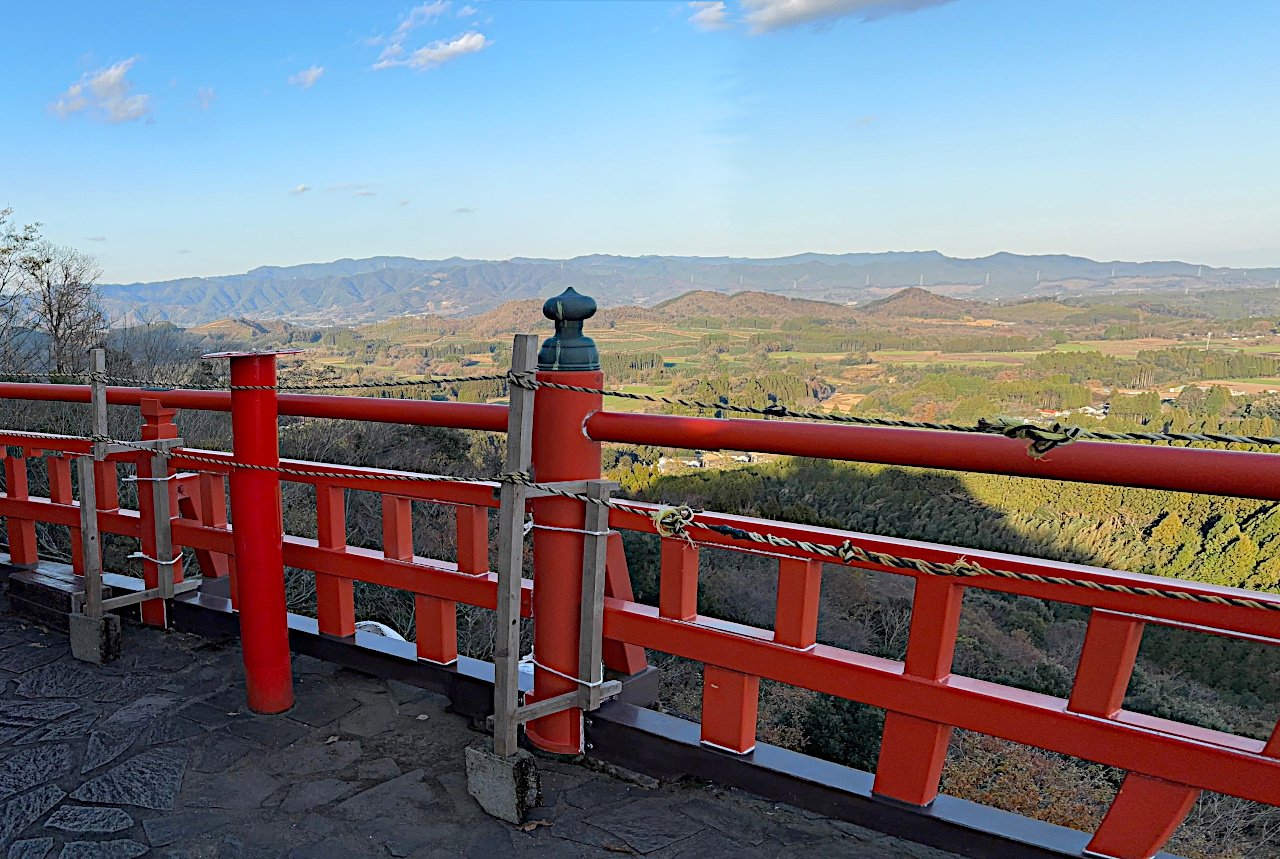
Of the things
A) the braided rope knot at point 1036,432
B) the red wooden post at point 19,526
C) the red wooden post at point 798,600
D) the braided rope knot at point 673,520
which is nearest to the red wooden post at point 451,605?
the braided rope knot at point 673,520

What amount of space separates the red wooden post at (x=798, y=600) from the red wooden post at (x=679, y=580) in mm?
250

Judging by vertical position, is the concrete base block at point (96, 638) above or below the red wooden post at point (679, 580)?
below

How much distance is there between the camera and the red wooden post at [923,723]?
1823 mm

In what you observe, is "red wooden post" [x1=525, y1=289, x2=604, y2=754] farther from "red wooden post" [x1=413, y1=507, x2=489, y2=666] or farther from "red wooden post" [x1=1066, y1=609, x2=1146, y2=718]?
"red wooden post" [x1=1066, y1=609, x2=1146, y2=718]

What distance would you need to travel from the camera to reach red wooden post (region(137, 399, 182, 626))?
11.0 ft

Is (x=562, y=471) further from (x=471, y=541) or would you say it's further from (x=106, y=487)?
(x=106, y=487)

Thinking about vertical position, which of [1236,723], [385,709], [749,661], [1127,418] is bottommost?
[1236,723]

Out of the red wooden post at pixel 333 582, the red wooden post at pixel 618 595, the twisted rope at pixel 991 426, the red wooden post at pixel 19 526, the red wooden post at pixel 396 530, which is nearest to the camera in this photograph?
the twisted rope at pixel 991 426

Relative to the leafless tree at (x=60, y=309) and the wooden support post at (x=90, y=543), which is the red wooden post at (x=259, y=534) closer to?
the wooden support post at (x=90, y=543)

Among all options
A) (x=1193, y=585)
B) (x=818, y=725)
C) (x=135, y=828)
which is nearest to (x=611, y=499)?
(x=1193, y=585)

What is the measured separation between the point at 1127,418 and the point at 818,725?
81.2 ft

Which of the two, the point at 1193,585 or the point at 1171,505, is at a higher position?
the point at 1193,585

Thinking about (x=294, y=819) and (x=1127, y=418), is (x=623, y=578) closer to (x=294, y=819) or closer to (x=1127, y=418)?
(x=294, y=819)

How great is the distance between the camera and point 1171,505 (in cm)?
3478
